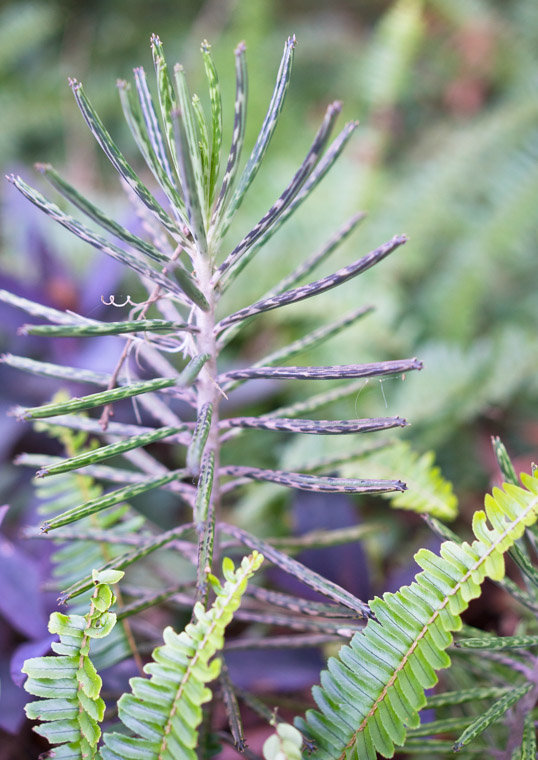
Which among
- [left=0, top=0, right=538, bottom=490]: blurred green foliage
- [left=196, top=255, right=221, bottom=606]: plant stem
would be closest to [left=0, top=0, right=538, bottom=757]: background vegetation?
[left=0, top=0, right=538, bottom=490]: blurred green foliage

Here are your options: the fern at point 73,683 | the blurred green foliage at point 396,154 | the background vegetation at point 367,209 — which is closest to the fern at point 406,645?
the fern at point 73,683

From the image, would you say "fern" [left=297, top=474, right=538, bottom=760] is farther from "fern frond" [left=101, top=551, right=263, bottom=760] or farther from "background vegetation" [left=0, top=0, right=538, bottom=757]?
"background vegetation" [left=0, top=0, right=538, bottom=757]

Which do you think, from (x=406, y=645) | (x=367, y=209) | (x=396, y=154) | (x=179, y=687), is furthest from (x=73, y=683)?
(x=396, y=154)

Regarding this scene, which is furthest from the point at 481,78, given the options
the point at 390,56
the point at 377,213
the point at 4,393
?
the point at 4,393

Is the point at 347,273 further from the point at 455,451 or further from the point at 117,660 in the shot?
the point at 455,451

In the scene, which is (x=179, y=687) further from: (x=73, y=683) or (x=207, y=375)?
(x=207, y=375)

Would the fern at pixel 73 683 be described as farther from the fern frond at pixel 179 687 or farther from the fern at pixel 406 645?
the fern at pixel 406 645
